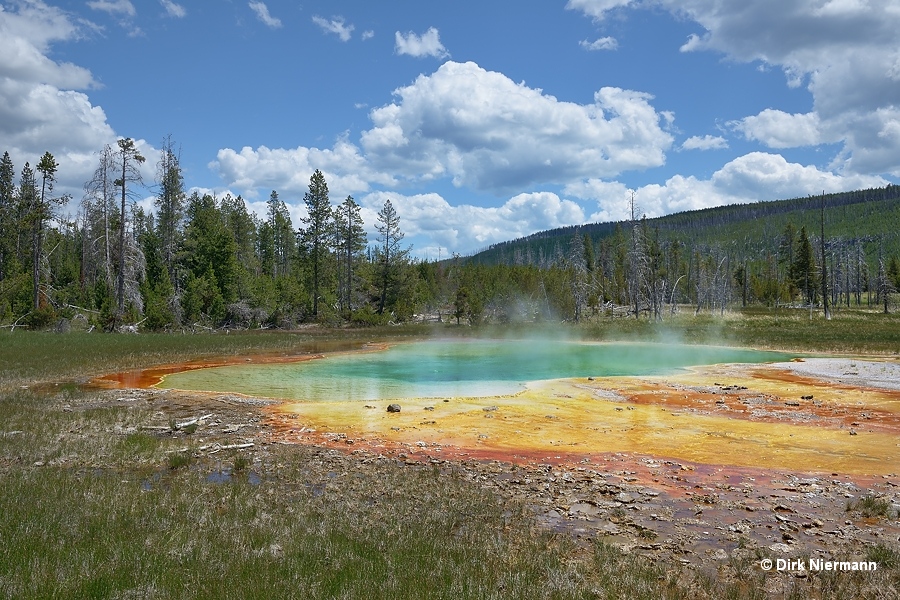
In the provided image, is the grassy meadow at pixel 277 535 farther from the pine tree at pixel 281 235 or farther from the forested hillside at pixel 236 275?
the pine tree at pixel 281 235

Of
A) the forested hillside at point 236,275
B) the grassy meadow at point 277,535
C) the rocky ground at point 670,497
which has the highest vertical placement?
the forested hillside at point 236,275

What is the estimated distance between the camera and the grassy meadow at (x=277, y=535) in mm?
5340

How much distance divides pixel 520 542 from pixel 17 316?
47.5 m

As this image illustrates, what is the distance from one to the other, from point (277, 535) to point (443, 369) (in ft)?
72.9

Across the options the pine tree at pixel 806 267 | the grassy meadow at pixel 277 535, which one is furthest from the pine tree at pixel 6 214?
the pine tree at pixel 806 267

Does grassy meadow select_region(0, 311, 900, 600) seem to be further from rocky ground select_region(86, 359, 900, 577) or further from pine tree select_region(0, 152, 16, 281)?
pine tree select_region(0, 152, 16, 281)

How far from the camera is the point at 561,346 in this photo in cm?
4328

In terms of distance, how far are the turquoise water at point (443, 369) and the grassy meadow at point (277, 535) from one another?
28.7 feet

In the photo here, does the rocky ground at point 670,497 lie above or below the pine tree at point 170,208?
below

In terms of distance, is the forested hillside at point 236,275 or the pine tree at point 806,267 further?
the pine tree at point 806,267

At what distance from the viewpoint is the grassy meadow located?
210 inches

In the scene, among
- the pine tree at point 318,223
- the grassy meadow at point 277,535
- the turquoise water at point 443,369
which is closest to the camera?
the grassy meadow at point 277,535

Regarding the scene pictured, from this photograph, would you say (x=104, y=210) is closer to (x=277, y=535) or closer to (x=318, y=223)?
(x=318, y=223)

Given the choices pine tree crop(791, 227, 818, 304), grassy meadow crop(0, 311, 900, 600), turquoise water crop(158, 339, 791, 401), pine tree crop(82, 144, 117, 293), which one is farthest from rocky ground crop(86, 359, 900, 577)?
pine tree crop(791, 227, 818, 304)
